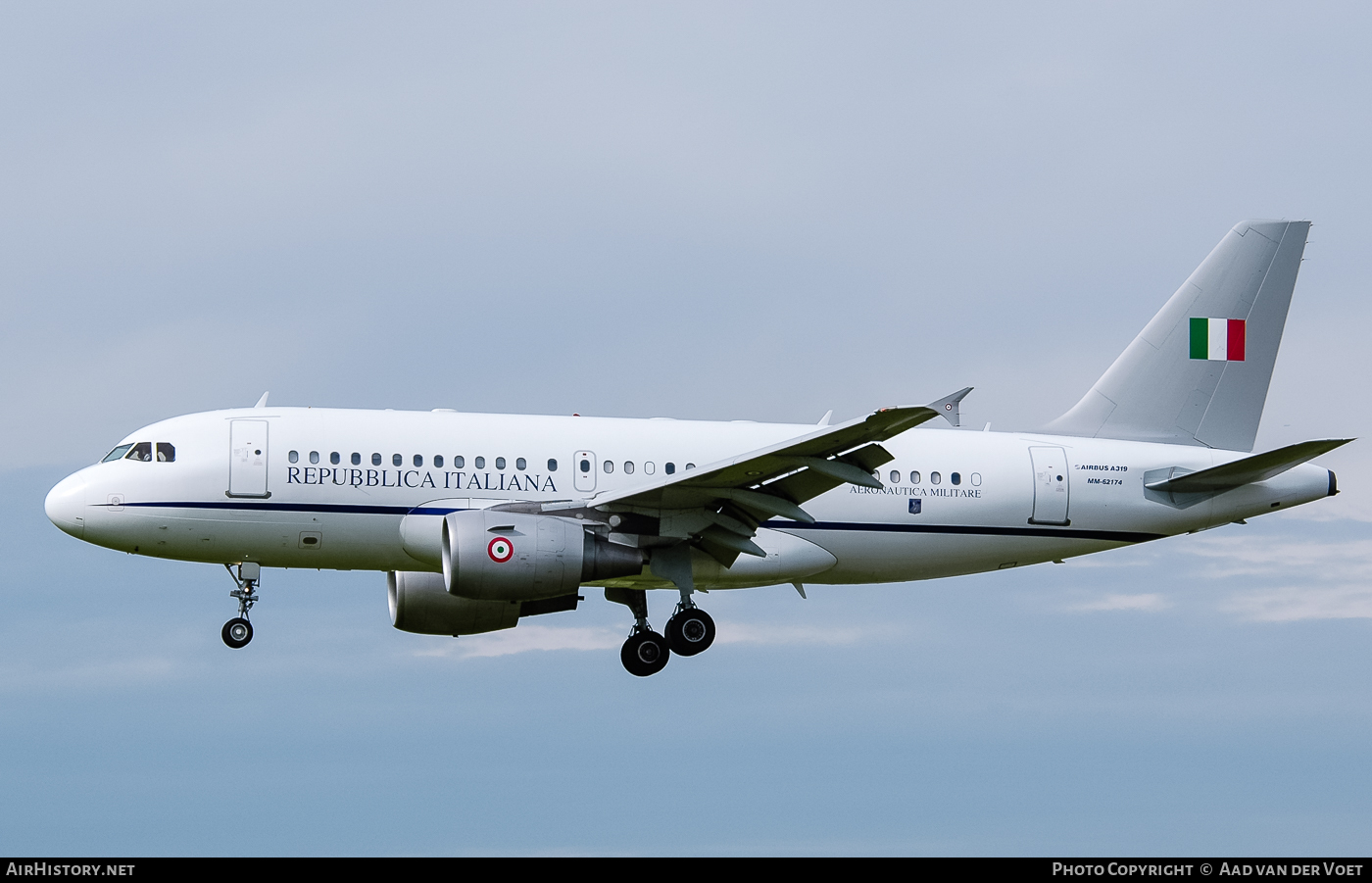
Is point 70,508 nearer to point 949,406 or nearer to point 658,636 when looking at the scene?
point 658,636

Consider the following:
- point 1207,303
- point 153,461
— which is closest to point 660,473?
point 153,461

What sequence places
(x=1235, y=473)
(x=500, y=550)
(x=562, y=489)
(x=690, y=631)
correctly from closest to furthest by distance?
(x=500, y=550) < (x=562, y=489) < (x=690, y=631) < (x=1235, y=473)

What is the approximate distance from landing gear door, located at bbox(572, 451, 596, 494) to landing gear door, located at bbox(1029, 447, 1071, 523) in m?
7.47

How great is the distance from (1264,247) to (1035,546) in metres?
7.95

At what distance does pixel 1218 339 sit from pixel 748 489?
10881 mm

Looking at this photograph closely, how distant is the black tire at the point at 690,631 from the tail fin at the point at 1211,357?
7.50 m

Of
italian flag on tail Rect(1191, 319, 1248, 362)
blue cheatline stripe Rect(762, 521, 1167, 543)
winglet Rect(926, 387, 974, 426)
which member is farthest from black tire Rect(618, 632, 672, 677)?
italian flag on tail Rect(1191, 319, 1248, 362)

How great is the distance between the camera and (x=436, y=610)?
2698cm

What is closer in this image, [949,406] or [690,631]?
[949,406]

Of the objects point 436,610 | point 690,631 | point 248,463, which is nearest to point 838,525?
point 690,631

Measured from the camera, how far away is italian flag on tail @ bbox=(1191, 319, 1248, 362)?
29.1 m

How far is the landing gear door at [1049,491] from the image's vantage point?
26.4 meters

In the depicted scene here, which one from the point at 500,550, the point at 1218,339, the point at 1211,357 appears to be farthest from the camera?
the point at 1218,339

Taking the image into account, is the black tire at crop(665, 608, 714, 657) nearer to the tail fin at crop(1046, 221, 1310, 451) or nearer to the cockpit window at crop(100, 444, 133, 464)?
the tail fin at crop(1046, 221, 1310, 451)
